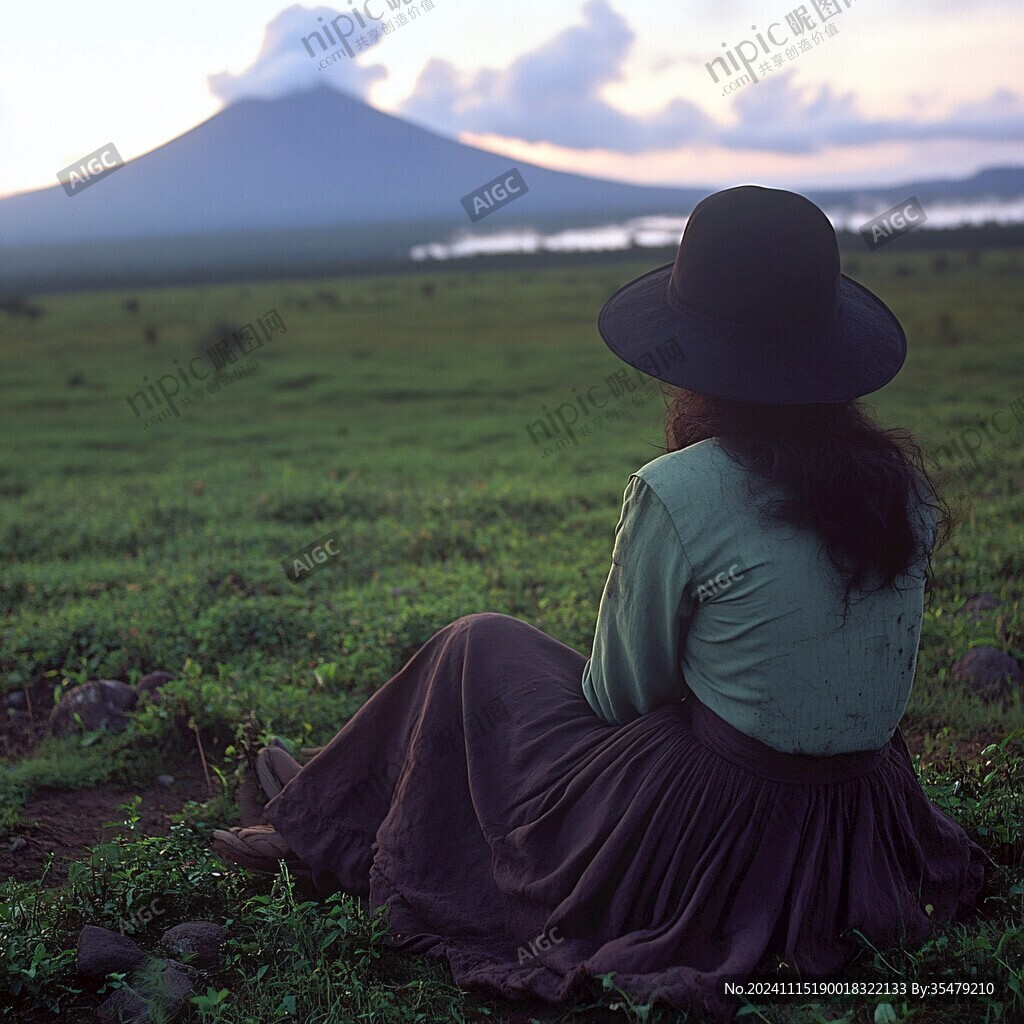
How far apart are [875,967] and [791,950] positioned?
0.21 meters

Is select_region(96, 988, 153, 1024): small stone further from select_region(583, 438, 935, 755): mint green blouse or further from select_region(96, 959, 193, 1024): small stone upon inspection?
select_region(583, 438, 935, 755): mint green blouse

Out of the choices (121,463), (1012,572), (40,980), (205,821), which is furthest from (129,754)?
(121,463)

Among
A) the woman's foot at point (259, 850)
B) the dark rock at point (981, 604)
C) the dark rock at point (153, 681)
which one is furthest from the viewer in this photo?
the dark rock at point (981, 604)

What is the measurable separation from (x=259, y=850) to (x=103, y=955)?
18.8 inches

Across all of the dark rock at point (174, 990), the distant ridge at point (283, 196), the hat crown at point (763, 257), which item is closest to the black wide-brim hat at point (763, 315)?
the hat crown at point (763, 257)

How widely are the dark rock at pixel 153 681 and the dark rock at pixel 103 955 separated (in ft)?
6.32

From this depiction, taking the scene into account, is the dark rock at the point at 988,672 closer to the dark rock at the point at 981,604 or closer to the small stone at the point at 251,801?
the dark rock at the point at 981,604

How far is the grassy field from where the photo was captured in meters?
2.47

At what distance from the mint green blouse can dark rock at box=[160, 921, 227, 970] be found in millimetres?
1291

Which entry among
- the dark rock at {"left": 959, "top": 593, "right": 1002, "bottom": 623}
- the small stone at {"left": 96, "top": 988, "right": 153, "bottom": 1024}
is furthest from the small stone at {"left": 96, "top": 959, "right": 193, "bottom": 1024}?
the dark rock at {"left": 959, "top": 593, "right": 1002, "bottom": 623}

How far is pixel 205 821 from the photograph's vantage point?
11.1 ft

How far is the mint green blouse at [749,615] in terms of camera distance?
6.82 feet

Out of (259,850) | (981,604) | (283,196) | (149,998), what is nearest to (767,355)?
(259,850)

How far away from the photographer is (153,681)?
441cm
